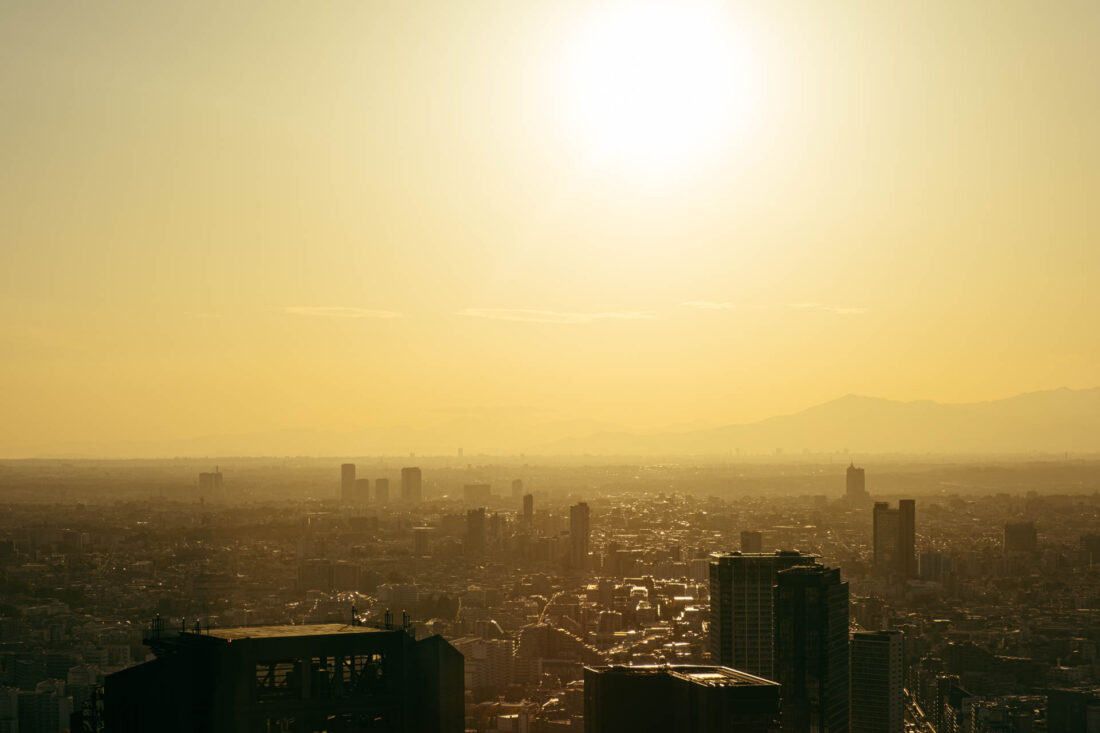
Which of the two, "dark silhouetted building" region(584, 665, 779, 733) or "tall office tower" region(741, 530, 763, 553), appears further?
"tall office tower" region(741, 530, 763, 553)

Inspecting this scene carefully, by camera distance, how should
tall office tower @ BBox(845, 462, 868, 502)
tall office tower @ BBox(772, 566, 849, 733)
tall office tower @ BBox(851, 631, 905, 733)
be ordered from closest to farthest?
tall office tower @ BBox(772, 566, 849, 733) → tall office tower @ BBox(851, 631, 905, 733) → tall office tower @ BBox(845, 462, 868, 502)

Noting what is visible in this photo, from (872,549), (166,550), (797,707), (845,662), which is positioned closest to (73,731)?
(797,707)

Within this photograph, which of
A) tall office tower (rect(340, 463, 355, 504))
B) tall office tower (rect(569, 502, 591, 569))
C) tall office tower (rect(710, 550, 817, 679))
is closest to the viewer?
tall office tower (rect(710, 550, 817, 679))

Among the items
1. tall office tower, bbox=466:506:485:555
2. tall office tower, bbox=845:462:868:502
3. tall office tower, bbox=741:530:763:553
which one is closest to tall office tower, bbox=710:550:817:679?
tall office tower, bbox=741:530:763:553

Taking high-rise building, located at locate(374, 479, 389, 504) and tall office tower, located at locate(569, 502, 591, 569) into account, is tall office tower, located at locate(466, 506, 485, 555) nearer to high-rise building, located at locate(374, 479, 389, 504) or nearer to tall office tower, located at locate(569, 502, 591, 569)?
tall office tower, located at locate(569, 502, 591, 569)

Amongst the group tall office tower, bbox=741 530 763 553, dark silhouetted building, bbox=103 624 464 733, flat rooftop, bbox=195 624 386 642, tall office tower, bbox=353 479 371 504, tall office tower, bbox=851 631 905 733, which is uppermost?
flat rooftop, bbox=195 624 386 642

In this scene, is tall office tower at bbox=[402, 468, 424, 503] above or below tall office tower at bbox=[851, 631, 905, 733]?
above

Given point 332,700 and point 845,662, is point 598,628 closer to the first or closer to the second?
point 845,662
